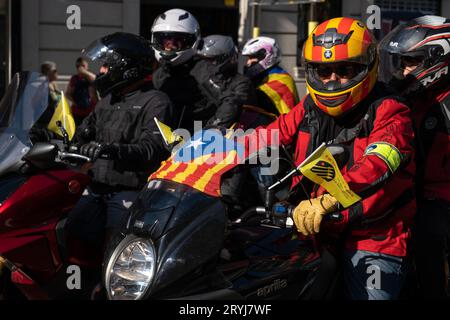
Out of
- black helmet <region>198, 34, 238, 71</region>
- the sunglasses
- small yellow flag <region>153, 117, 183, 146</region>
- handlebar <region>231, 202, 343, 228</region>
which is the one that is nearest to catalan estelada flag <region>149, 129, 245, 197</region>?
small yellow flag <region>153, 117, 183, 146</region>

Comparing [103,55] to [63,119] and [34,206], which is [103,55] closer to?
[63,119]

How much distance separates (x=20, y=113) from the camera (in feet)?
12.3

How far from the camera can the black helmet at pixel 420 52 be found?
11.7 ft

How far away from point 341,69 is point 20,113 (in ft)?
5.56

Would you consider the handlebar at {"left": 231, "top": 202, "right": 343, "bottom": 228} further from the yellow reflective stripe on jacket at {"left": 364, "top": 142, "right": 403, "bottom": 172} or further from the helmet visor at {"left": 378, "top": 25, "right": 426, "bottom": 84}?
the helmet visor at {"left": 378, "top": 25, "right": 426, "bottom": 84}

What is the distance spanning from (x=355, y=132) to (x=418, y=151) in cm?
59

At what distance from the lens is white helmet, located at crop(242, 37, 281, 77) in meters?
7.02

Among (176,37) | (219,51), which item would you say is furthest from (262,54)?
(176,37)

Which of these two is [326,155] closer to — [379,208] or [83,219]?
[379,208]

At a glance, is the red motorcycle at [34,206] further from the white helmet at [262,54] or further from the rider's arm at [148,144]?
the white helmet at [262,54]

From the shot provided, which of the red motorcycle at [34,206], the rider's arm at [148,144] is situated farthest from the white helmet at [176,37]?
the red motorcycle at [34,206]

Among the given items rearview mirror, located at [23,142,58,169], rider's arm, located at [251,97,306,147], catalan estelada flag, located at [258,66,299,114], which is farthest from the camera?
catalan estelada flag, located at [258,66,299,114]

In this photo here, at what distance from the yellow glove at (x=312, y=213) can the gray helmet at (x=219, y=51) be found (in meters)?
4.20

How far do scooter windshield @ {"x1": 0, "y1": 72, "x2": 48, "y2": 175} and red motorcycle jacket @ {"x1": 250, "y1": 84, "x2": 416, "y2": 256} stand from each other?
1.32 metres
